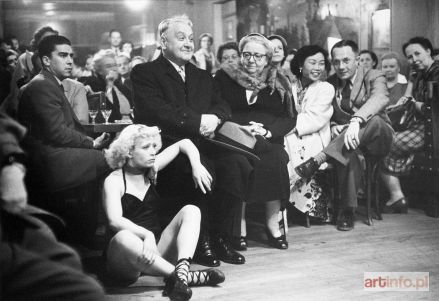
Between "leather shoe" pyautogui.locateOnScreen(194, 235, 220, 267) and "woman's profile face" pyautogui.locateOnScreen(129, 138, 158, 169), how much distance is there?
60 cm

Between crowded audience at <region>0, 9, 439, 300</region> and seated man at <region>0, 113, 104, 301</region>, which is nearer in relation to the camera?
seated man at <region>0, 113, 104, 301</region>

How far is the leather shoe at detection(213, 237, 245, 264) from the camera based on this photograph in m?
2.63

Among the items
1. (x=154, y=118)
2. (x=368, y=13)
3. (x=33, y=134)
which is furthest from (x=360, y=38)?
(x=33, y=134)

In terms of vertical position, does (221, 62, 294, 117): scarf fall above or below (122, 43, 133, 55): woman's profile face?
below

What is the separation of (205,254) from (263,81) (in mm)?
965

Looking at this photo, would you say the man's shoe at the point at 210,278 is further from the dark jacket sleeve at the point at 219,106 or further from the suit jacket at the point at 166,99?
the dark jacket sleeve at the point at 219,106

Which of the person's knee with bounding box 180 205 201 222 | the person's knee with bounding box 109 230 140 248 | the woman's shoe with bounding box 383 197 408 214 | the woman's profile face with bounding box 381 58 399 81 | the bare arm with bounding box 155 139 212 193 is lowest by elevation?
the woman's shoe with bounding box 383 197 408 214

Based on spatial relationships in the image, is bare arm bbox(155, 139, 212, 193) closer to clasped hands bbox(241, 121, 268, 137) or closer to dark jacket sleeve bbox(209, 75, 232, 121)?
dark jacket sleeve bbox(209, 75, 232, 121)

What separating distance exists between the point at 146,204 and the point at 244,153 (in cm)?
69

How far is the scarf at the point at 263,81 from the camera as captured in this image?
2.94 metres

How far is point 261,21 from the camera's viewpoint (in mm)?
5453

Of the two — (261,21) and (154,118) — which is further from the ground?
(261,21)

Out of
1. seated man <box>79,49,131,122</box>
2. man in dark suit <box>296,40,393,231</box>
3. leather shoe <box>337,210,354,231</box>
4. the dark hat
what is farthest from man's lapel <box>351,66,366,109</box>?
seated man <box>79,49,131,122</box>

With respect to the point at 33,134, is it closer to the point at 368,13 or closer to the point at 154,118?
the point at 154,118
